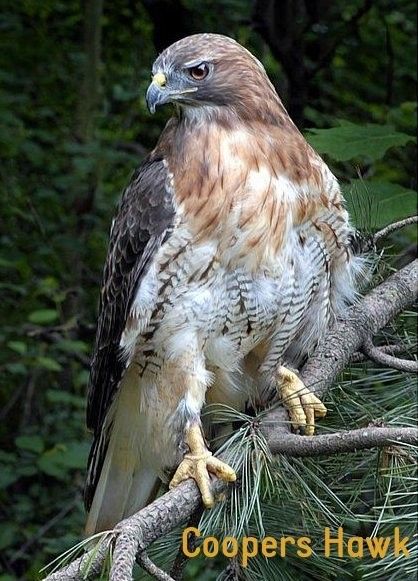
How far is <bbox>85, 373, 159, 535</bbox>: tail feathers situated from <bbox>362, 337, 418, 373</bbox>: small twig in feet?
2.48

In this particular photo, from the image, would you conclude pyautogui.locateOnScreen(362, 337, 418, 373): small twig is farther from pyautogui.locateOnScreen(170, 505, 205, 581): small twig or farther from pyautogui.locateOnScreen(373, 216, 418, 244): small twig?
pyautogui.locateOnScreen(170, 505, 205, 581): small twig

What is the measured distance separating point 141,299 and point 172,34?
2.21 metres

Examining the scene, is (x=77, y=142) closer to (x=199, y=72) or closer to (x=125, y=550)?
(x=199, y=72)

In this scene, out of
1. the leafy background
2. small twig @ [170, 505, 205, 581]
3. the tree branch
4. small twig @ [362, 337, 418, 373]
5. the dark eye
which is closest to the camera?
the tree branch

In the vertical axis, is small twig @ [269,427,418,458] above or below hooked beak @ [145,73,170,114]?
below

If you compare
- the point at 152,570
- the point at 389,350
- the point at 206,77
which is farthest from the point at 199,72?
the point at 152,570

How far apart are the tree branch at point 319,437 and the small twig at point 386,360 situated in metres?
0.02

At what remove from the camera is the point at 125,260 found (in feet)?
9.04

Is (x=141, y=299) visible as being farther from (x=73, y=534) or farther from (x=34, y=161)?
(x=34, y=161)

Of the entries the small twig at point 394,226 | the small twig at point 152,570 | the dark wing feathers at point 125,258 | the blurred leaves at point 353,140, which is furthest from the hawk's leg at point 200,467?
the blurred leaves at point 353,140

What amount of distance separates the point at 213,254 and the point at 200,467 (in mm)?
510

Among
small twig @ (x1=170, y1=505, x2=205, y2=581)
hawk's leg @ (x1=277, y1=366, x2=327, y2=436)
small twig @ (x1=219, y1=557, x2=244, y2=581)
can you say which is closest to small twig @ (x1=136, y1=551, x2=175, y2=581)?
small twig @ (x1=170, y1=505, x2=205, y2=581)

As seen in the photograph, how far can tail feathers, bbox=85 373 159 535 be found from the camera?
10.0 feet

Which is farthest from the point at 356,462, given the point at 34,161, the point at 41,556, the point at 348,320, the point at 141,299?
the point at 34,161
